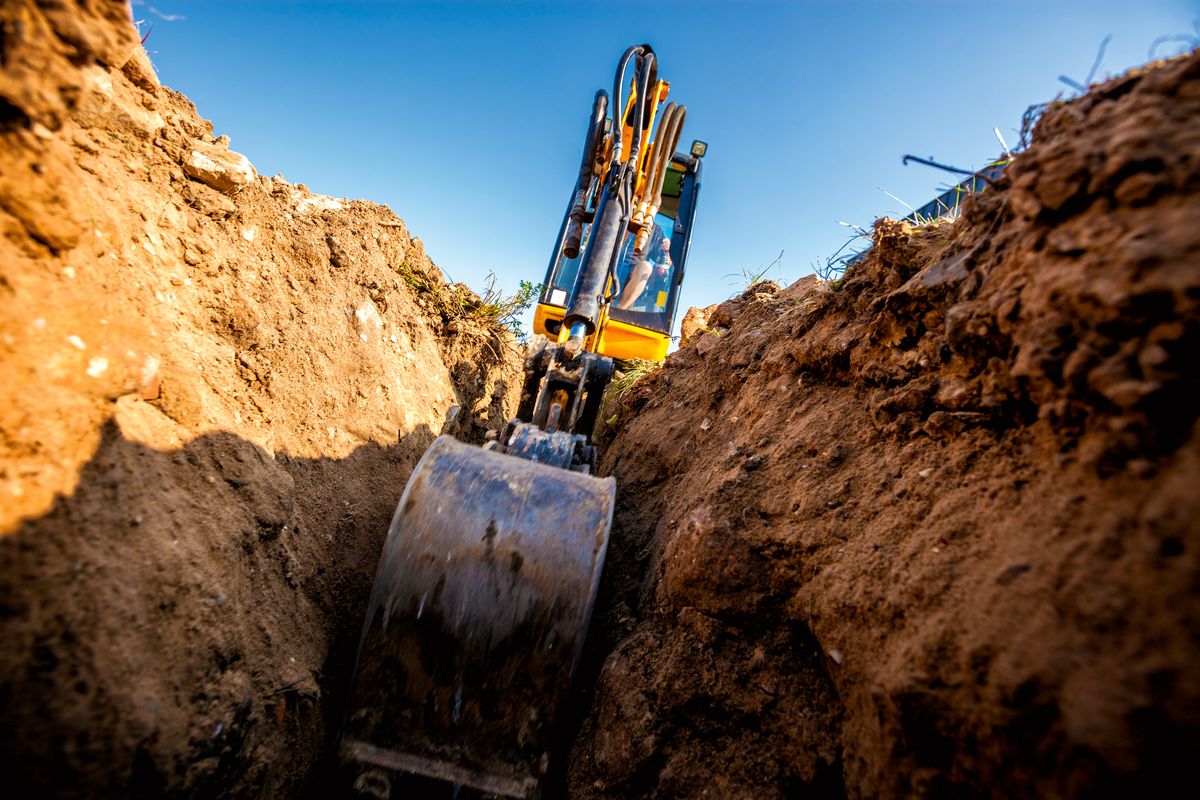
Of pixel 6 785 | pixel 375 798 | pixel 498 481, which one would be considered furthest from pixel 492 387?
pixel 6 785

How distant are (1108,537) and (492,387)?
17.5ft

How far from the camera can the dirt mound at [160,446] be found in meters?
1.15

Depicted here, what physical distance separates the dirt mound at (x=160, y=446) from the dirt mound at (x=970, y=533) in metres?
1.26

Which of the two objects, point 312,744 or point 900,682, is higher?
point 900,682

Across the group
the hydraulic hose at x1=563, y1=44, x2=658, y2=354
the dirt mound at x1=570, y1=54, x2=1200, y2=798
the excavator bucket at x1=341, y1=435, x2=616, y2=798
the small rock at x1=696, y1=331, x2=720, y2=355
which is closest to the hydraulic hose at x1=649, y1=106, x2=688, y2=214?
the hydraulic hose at x1=563, y1=44, x2=658, y2=354

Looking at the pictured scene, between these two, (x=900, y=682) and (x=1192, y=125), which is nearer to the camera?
(x=1192, y=125)

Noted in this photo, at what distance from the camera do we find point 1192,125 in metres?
1.01

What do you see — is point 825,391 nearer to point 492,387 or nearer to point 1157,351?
point 1157,351

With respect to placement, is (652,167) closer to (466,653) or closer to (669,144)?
(669,144)

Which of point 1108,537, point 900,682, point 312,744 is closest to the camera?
point 1108,537

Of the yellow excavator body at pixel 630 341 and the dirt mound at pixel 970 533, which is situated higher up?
the yellow excavator body at pixel 630 341

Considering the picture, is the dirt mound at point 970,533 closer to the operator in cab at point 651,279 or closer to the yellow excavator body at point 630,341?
the yellow excavator body at point 630,341

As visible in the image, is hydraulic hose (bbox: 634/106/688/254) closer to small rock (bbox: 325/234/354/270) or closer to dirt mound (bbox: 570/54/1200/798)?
dirt mound (bbox: 570/54/1200/798)

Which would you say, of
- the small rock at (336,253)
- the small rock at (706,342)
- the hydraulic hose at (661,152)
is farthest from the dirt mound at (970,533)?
the small rock at (336,253)
